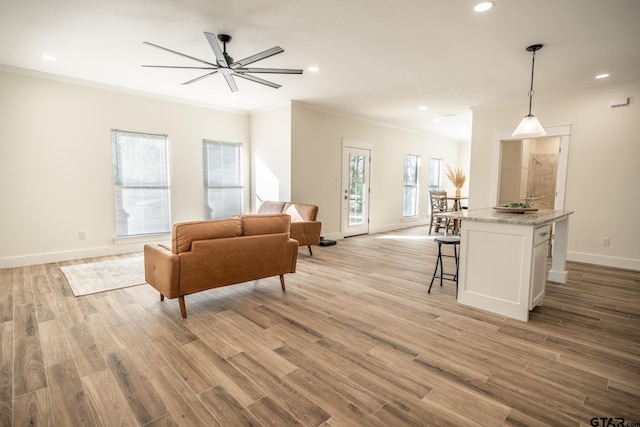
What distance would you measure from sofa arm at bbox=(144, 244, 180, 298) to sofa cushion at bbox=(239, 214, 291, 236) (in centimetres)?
75

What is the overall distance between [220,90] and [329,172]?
2646 millimetres

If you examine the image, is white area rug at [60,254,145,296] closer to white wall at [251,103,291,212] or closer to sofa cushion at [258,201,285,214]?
sofa cushion at [258,201,285,214]

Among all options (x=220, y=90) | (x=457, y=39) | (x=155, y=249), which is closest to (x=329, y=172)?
(x=220, y=90)

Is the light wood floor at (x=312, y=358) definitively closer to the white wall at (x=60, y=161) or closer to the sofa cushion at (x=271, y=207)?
the white wall at (x=60, y=161)

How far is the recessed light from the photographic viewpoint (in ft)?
8.59

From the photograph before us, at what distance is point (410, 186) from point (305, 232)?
189 inches

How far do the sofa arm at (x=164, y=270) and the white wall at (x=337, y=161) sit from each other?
333cm

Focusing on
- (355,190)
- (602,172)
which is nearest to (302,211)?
(355,190)

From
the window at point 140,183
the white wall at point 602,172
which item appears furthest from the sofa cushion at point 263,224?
the white wall at point 602,172

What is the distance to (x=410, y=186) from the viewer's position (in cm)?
908

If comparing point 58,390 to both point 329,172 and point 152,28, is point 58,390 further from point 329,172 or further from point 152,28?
point 329,172

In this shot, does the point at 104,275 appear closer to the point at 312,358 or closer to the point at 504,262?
the point at 312,358

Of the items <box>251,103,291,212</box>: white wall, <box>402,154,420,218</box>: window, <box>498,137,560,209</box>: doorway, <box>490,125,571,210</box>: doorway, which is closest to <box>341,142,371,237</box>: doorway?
<box>251,103,291,212</box>: white wall

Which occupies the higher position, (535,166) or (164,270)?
(535,166)
